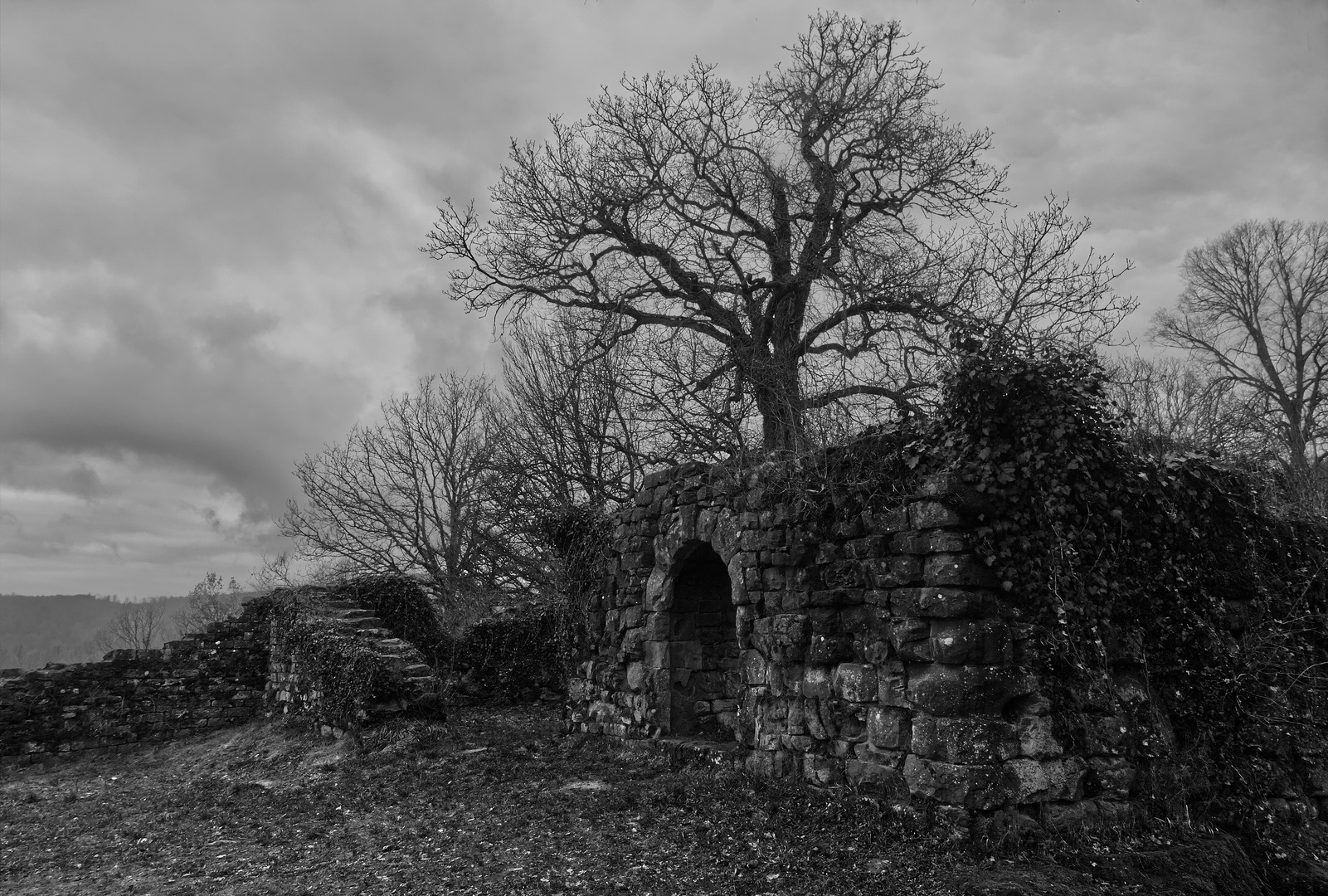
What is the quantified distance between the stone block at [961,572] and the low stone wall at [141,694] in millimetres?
11893

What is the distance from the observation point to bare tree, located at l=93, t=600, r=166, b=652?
128ft

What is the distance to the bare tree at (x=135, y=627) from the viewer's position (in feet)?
128

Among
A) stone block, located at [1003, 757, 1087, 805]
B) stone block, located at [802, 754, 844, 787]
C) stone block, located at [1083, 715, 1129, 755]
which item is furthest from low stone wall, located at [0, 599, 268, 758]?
stone block, located at [1083, 715, 1129, 755]

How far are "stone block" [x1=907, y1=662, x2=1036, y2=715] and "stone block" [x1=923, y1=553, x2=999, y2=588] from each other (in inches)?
22.1

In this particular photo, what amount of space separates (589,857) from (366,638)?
21.1 feet

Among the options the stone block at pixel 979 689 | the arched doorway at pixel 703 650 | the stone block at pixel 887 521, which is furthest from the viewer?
the arched doorway at pixel 703 650

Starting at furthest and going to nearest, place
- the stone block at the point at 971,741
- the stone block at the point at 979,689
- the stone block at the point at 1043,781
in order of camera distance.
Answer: the stone block at the point at 979,689 < the stone block at the point at 971,741 < the stone block at the point at 1043,781

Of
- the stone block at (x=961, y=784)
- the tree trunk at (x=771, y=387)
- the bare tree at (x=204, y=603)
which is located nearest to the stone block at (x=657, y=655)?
the tree trunk at (x=771, y=387)

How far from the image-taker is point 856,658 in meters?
6.50

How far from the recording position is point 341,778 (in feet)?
29.1


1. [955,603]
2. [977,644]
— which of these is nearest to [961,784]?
[977,644]

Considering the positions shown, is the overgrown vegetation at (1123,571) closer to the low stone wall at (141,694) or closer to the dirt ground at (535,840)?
the dirt ground at (535,840)

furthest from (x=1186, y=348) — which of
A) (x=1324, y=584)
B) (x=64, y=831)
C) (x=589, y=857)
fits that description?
(x=64, y=831)

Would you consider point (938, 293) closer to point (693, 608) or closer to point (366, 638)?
point (693, 608)
